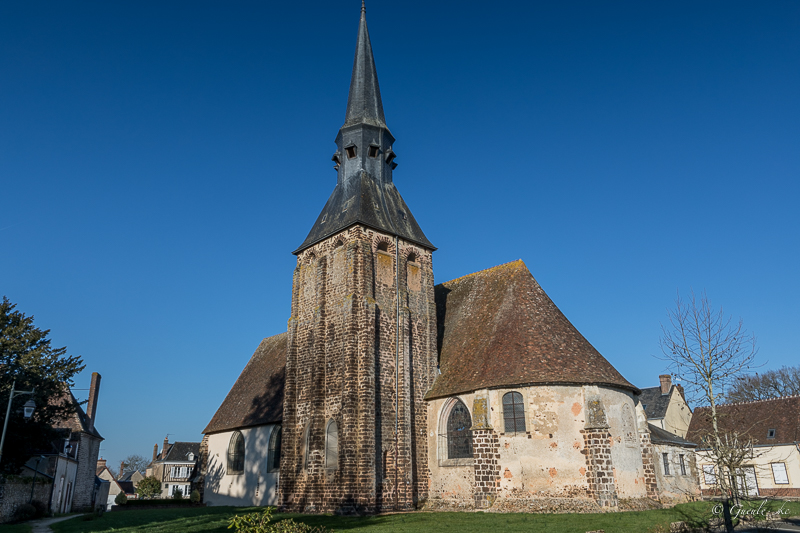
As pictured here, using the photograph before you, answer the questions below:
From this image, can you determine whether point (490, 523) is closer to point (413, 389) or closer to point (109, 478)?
point (413, 389)

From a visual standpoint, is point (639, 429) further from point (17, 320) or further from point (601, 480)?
point (17, 320)

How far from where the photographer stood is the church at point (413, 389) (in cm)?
1895

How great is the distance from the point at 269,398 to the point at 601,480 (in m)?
16.5

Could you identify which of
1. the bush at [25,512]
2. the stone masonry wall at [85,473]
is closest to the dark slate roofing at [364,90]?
the bush at [25,512]

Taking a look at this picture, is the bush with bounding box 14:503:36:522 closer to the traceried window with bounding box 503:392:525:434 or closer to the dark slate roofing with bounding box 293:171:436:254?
the dark slate roofing with bounding box 293:171:436:254

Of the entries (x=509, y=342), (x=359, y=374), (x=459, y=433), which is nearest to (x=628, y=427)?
(x=509, y=342)

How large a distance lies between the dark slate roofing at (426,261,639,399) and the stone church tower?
4.34 feet

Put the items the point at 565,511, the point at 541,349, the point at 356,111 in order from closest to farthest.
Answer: the point at 565,511
the point at 541,349
the point at 356,111

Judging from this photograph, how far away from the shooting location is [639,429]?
66.7 ft

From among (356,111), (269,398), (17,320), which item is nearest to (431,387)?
(269,398)

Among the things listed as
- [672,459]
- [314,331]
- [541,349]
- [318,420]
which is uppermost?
[314,331]

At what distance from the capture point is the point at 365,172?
2600 centimetres

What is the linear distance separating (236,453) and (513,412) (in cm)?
1602

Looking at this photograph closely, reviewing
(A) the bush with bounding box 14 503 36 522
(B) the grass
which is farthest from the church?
(A) the bush with bounding box 14 503 36 522
